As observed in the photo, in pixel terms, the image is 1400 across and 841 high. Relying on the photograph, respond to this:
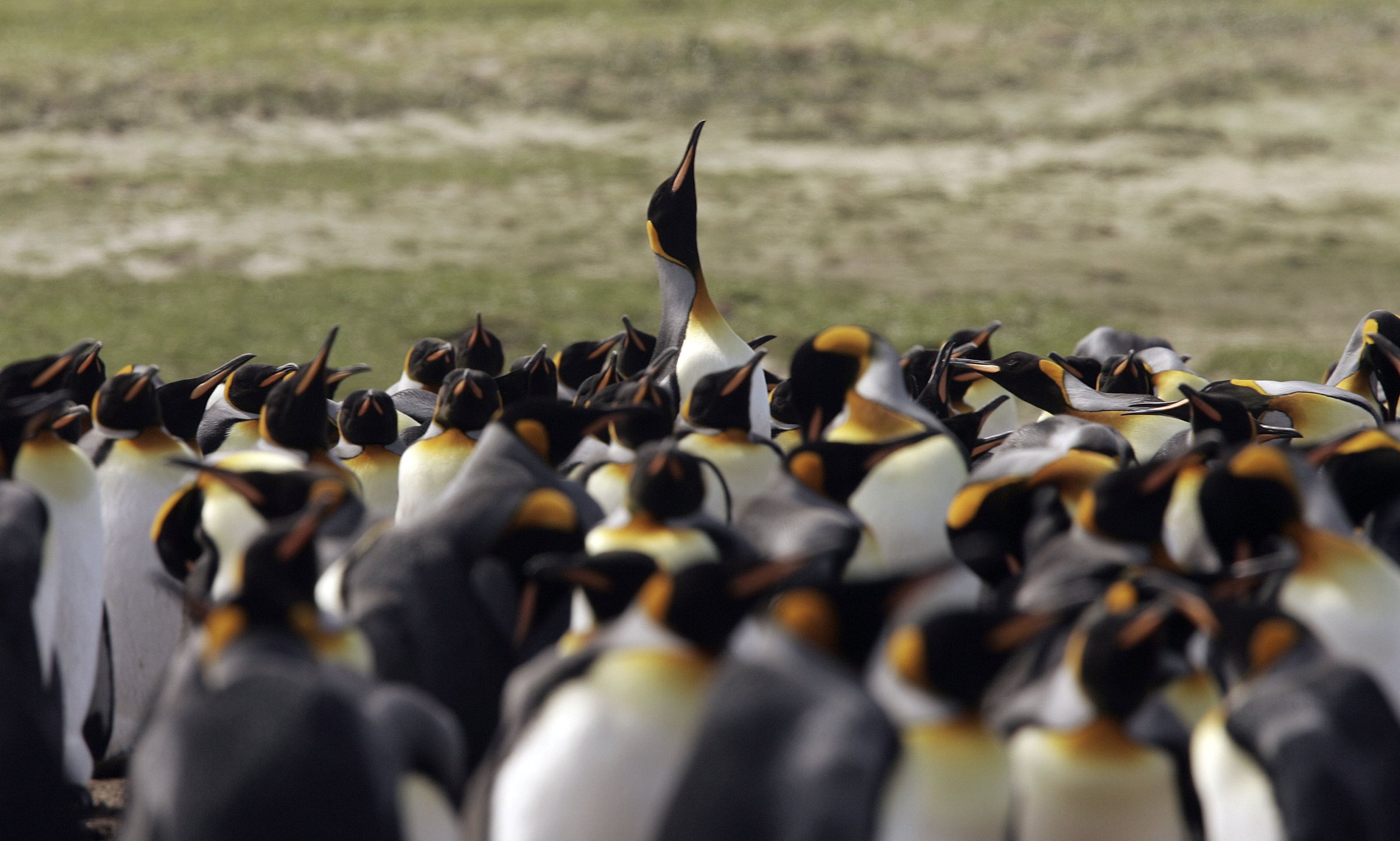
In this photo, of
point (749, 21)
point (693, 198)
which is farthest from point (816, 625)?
point (749, 21)

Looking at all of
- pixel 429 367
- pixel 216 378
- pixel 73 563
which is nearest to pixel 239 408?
pixel 216 378

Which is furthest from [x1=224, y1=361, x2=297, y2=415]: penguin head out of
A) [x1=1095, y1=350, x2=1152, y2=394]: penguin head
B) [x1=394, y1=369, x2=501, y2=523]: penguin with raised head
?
[x1=1095, y1=350, x2=1152, y2=394]: penguin head

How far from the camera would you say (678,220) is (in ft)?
17.3

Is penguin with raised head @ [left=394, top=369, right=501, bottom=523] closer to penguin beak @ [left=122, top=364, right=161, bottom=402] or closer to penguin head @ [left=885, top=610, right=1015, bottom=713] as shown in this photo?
penguin beak @ [left=122, top=364, right=161, bottom=402]

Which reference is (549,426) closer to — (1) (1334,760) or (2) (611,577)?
(2) (611,577)

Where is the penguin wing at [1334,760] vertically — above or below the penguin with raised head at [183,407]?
above

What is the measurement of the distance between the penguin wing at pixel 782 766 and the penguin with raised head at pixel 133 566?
6.13 feet

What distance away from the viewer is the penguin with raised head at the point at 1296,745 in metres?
2.03

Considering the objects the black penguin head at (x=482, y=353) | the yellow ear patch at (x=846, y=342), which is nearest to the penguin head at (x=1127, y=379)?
the yellow ear patch at (x=846, y=342)

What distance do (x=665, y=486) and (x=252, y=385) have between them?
82.0 inches

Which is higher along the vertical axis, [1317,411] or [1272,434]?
[1272,434]

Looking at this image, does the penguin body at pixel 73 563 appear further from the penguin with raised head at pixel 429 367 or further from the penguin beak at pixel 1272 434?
the penguin beak at pixel 1272 434

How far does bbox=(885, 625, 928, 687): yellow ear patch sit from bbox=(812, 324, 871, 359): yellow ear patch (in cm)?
173

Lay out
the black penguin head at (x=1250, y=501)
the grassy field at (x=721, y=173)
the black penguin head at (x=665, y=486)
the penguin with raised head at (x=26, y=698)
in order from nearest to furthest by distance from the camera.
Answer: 1. the penguin with raised head at (x=26, y=698)
2. the black penguin head at (x=1250, y=501)
3. the black penguin head at (x=665, y=486)
4. the grassy field at (x=721, y=173)
